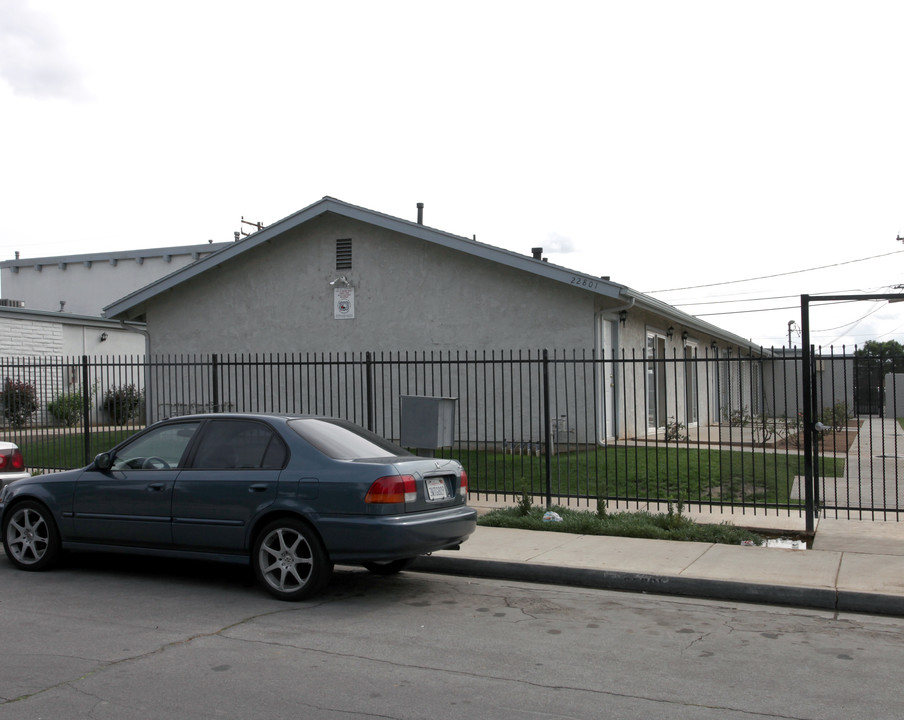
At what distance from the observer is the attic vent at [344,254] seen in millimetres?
18047

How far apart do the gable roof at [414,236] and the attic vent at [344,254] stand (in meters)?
0.63

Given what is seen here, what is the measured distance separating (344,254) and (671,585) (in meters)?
11.9

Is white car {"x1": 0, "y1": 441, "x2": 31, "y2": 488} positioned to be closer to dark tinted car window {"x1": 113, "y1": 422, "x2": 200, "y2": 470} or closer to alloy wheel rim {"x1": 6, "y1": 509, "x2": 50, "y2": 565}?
alloy wheel rim {"x1": 6, "y1": 509, "x2": 50, "y2": 565}

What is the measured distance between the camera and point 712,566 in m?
8.10

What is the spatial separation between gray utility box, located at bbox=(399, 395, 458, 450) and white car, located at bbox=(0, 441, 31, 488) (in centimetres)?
427

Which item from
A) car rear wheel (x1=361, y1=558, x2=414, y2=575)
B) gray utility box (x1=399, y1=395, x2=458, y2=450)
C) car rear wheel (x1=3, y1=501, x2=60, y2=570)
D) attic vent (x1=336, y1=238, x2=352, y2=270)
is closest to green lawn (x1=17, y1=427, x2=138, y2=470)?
attic vent (x1=336, y1=238, x2=352, y2=270)

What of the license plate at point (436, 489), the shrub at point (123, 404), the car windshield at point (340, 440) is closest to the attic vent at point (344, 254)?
the shrub at point (123, 404)

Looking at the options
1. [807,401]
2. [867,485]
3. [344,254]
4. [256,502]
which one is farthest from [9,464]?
[867,485]

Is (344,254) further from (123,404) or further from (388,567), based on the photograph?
(388,567)

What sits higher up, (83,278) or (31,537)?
(83,278)

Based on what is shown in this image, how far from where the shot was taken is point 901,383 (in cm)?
3341

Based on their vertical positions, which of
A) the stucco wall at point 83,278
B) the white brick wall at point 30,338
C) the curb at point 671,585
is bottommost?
the curb at point 671,585

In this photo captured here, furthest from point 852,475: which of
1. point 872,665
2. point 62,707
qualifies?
point 62,707

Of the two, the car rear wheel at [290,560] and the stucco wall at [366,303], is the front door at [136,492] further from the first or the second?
the stucco wall at [366,303]
